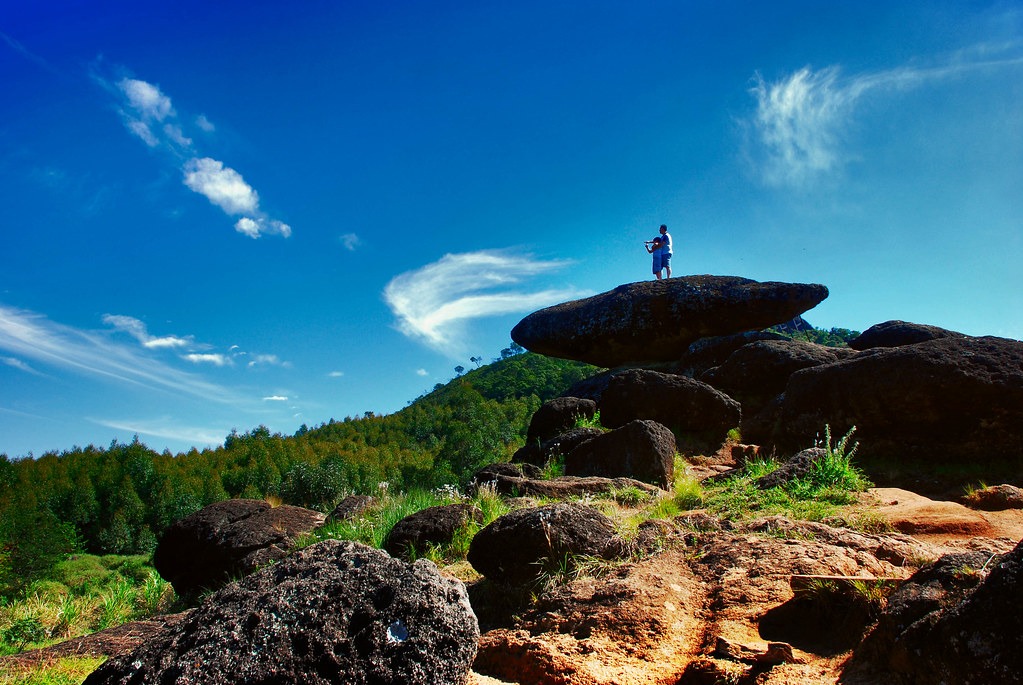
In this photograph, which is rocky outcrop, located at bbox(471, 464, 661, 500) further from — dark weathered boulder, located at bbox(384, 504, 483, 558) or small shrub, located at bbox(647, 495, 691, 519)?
dark weathered boulder, located at bbox(384, 504, 483, 558)

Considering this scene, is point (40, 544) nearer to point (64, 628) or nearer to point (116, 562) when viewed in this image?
point (116, 562)

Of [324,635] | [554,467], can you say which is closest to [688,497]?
[554,467]

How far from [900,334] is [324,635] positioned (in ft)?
51.7

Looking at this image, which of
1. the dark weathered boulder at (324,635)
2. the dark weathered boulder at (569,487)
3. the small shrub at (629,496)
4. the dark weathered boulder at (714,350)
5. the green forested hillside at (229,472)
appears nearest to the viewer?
the dark weathered boulder at (324,635)

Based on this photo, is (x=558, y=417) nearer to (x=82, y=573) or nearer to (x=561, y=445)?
(x=561, y=445)

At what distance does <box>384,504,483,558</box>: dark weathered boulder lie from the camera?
21.6 ft

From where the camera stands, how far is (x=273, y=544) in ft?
28.3

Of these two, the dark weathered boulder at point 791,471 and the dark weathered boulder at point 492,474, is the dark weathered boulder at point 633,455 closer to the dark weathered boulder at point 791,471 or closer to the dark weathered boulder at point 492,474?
the dark weathered boulder at point 492,474

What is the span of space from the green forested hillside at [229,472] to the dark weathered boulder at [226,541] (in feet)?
40.7

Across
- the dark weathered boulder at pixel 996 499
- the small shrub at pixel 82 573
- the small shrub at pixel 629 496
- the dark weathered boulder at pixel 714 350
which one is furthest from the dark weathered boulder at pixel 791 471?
the small shrub at pixel 82 573

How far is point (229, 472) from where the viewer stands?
38.3 metres

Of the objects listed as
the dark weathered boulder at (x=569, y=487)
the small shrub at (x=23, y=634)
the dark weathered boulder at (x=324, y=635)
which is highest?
the dark weathered boulder at (x=569, y=487)

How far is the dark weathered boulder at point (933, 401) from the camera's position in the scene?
862 cm

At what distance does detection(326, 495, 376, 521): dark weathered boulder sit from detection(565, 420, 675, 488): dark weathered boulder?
3.12 m
